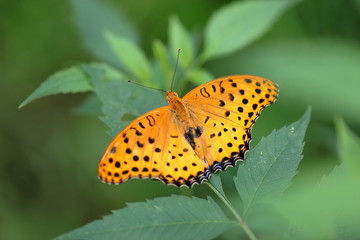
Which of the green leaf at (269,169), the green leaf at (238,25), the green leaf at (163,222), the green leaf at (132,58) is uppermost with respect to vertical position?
the green leaf at (132,58)

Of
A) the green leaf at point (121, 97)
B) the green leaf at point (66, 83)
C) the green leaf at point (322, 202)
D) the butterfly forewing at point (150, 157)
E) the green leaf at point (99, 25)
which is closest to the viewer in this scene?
the green leaf at point (322, 202)

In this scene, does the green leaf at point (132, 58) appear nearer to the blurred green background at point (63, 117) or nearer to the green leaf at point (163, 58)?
the green leaf at point (163, 58)

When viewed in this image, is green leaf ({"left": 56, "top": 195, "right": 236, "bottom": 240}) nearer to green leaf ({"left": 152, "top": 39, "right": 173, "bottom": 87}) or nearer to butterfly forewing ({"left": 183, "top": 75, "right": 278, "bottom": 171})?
butterfly forewing ({"left": 183, "top": 75, "right": 278, "bottom": 171})

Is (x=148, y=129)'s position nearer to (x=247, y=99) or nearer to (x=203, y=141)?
(x=203, y=141)

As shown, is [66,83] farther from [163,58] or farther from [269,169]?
[269,169]

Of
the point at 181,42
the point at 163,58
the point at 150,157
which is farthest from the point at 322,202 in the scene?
the point at 181,42

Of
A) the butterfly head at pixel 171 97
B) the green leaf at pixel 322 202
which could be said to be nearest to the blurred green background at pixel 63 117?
the butterfly head at pixel 171 97

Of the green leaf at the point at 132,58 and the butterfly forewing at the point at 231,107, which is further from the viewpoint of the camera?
the green leaf at the point at 132,58
